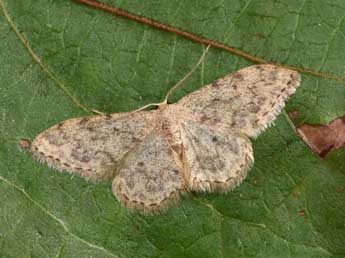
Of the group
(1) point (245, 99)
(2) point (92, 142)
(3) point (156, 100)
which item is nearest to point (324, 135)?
(1) point (245, 99)

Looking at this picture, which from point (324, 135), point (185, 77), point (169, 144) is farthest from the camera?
point (169, 144)

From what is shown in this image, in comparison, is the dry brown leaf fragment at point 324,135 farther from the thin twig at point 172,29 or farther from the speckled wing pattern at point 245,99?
the thin twig at point 172,29

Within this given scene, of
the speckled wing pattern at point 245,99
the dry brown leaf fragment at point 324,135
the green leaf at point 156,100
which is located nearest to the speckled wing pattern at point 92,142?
the green leaf at point 156,100

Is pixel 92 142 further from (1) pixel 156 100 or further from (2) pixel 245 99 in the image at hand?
(2) pixel 245 99

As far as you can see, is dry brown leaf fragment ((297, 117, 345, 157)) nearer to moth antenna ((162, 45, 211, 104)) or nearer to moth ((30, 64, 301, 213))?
moth ((30, 64, 301, 213))

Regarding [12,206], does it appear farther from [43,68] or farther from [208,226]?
[208,226]

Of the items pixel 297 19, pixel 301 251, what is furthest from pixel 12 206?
pixel 297 19
